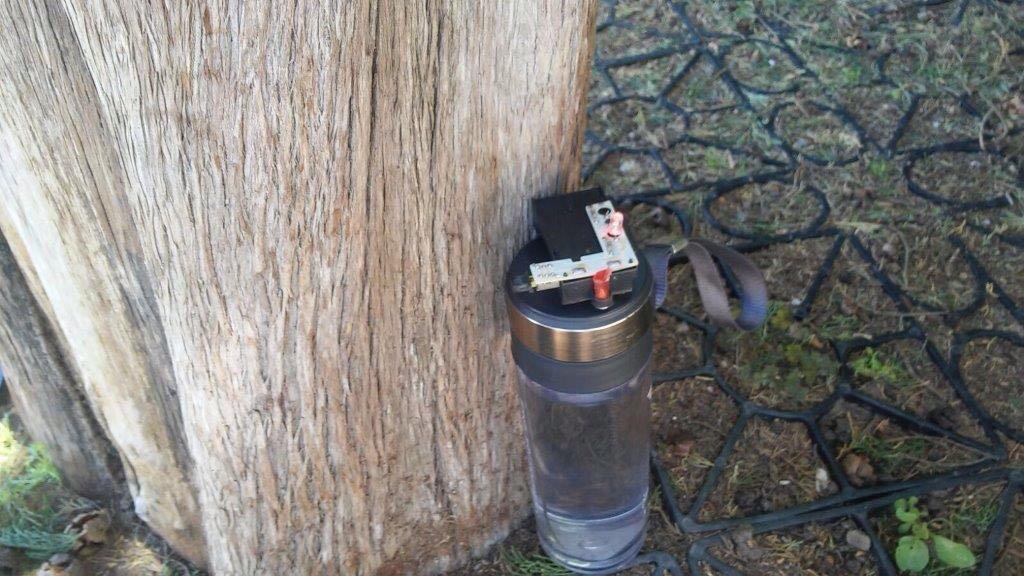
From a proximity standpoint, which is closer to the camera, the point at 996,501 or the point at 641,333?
the point at 641,333

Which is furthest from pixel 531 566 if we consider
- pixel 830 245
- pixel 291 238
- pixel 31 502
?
pixel 830 245

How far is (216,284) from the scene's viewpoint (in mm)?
1374

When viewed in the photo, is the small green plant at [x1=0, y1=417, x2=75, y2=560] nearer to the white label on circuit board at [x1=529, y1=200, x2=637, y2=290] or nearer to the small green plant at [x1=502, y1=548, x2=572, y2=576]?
the small green plant at [x1=502, y1=548, x2=572, y2=576]

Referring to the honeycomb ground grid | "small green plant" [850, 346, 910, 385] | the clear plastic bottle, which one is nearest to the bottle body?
the clear plastic bottle

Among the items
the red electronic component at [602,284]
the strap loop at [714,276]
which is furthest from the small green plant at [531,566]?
the red electronic component at [602,284]

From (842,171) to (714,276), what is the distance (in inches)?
59.0

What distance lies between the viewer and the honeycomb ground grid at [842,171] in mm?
2330

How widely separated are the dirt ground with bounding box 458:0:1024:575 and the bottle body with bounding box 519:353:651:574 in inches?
4.3

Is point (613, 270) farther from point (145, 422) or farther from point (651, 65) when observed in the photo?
point (651, 65)

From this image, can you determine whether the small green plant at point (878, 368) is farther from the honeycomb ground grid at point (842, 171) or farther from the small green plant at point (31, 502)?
the small green plant at point (31, 502)

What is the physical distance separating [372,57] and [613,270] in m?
0.48

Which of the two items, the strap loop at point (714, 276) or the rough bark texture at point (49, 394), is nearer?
the strap loop at point (714, 276)

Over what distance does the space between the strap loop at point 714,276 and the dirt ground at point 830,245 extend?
0.51 metres

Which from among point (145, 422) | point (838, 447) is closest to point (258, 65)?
point (145, 422)
